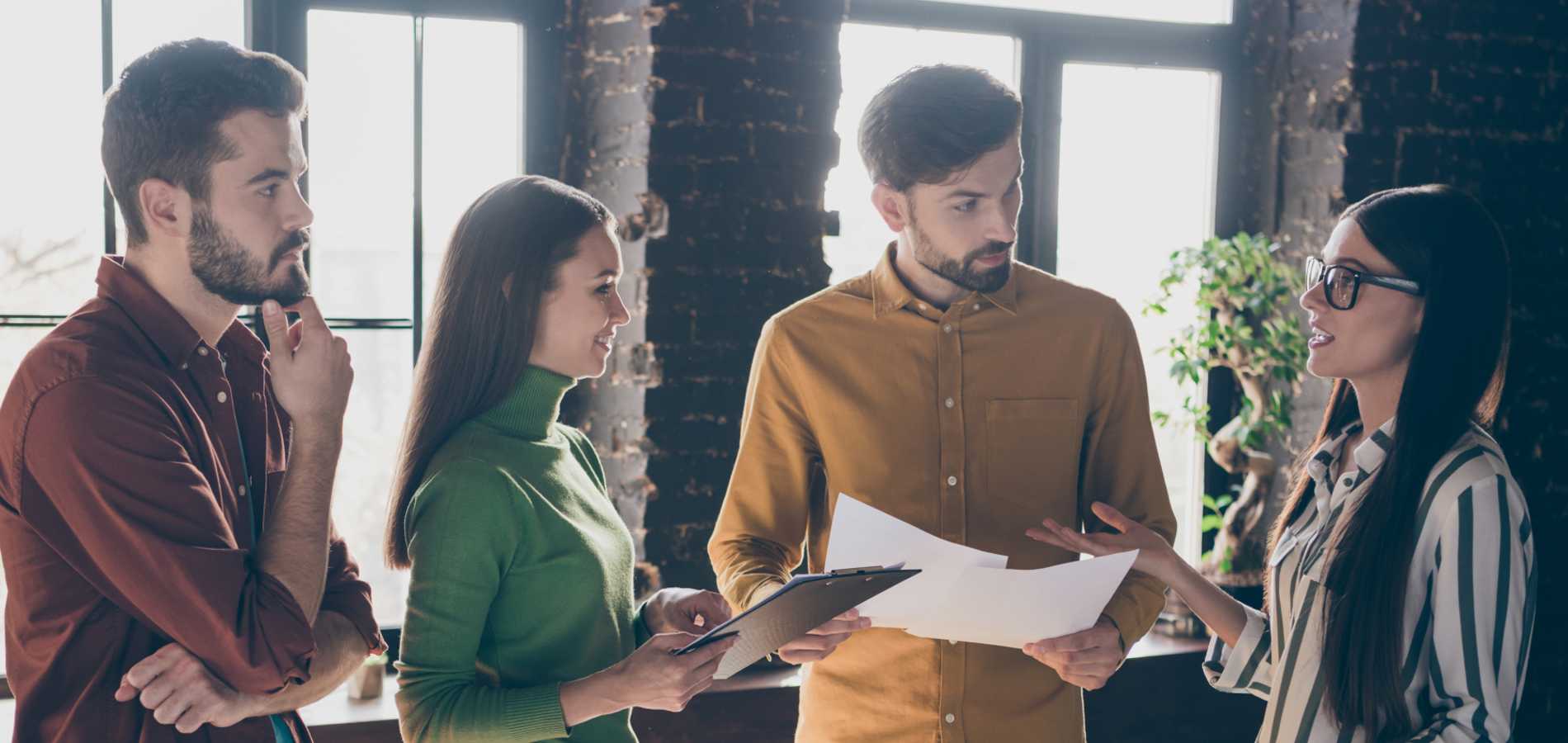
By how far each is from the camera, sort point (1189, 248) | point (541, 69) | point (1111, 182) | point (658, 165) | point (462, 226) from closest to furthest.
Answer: point (462, 226)
point (658, 165)
point (541, 69)
point (1189, 248)
point (1111, 182)

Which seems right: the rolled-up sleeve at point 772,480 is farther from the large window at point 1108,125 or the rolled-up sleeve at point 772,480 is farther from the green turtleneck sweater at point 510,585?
the large window at point 1108,125

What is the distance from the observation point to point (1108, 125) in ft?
12.6

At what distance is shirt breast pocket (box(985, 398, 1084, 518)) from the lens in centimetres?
188

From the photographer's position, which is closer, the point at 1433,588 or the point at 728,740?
the point at 1433,588

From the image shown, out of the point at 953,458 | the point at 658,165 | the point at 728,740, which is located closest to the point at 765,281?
the point at 658,165

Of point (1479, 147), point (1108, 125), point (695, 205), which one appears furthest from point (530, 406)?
point (1479, 147)

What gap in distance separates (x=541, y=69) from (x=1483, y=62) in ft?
8.72

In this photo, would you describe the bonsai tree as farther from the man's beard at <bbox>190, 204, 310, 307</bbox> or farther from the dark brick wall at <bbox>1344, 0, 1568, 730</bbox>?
the man's beard at <bbox>190, 204, 310, 307</bbox>

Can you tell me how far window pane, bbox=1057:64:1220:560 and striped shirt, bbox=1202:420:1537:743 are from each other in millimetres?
2054

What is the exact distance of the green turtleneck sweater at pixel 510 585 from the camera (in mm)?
1521

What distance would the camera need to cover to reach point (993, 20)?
144 inches

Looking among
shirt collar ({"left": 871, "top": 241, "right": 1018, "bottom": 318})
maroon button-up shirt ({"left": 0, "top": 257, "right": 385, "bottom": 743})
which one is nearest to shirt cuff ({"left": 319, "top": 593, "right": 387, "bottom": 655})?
maroon button-up shirt ({"left": 0, "top": 257, "right": 385, "bottom": 743})

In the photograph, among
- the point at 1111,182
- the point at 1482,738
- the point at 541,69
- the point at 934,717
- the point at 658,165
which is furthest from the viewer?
the point at 1111,182

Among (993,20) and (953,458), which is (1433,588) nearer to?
(953,458)
